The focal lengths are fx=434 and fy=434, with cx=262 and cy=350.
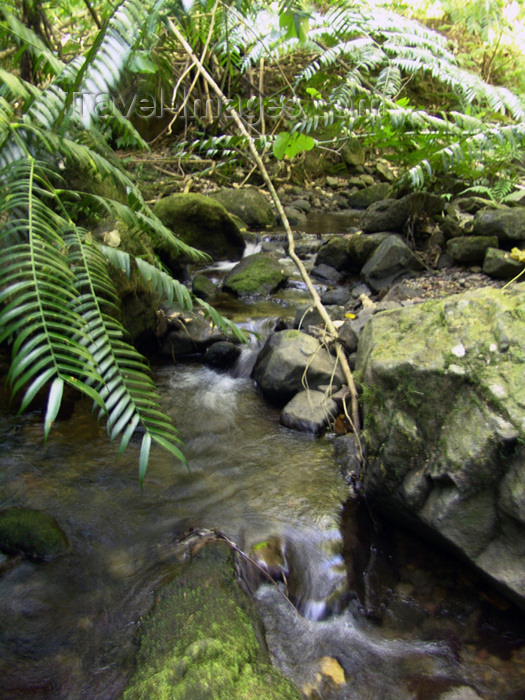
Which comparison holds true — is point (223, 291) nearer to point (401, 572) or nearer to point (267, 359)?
point (267, 359)

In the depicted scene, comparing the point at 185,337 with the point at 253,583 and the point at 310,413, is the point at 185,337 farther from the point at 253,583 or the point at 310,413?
the point at 253,583

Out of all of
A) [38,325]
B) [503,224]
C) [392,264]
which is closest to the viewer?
[38,325]

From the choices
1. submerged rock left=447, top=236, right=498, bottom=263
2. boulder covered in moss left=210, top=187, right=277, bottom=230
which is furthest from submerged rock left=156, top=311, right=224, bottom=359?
boulder covered in moss left=210, top=187, right=277, bottom=230

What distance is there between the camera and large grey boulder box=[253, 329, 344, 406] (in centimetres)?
298

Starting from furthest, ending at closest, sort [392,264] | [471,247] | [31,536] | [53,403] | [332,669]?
[392,264]
[471,247]
[31,536]
[332,669]
[53,403]

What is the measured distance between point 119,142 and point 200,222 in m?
2.85

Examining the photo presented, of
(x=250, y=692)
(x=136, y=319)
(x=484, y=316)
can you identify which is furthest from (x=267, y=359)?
(x=250, y=692)

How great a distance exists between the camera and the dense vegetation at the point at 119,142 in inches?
50.6

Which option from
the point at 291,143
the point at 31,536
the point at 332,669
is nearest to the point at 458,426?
the point at 332,669

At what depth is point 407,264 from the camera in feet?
13.9

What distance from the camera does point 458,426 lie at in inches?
64.9

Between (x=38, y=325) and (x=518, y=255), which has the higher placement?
(x=518, y=255)

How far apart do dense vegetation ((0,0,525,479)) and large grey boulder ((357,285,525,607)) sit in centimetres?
94

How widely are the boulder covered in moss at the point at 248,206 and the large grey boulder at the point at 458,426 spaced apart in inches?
232
